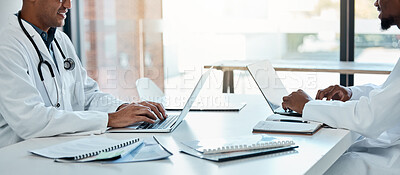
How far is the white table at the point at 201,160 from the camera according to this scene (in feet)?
4.37

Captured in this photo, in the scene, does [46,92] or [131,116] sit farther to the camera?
[46,92]

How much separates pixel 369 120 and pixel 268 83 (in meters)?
0.50

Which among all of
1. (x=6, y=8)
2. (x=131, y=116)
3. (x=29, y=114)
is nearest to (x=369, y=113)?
(x=131, y=116)

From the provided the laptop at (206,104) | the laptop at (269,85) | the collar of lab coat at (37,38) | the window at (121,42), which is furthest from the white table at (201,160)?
the window at (121,42)

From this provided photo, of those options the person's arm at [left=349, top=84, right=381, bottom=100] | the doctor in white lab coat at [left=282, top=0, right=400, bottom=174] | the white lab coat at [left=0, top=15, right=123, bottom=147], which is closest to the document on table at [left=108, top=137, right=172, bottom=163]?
the white lab coat at [left=0, top=15, right=123, bottom=147]

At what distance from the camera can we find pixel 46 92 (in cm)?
206

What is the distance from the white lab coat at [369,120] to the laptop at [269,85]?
0.58 ft

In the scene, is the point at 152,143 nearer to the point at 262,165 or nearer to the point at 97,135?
the point at 97,135

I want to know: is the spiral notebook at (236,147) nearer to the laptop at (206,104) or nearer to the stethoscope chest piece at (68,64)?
the laptop at (206,104)

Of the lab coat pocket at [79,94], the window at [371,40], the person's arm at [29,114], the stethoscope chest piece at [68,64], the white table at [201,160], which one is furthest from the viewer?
the window at [371,40]

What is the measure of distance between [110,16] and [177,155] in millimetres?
3357

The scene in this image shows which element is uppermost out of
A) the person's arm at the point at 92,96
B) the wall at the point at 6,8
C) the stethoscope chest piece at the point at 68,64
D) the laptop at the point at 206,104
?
the wall at the point at 6,8

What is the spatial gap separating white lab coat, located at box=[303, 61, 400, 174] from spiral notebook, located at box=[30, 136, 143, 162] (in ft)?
2.29

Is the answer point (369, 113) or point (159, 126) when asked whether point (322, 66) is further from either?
point (159, 126)
